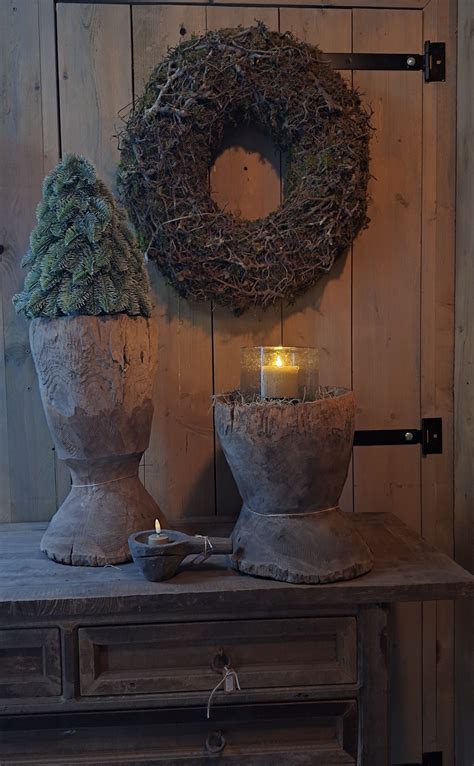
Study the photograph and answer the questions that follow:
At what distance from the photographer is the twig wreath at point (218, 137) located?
47.1 inches

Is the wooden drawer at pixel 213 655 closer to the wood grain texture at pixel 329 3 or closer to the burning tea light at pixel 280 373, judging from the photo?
the burning tea light at pixel 280 373

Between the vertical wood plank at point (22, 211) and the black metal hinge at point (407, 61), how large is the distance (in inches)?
25.5

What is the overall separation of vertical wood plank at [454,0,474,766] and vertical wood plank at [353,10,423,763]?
9 cm

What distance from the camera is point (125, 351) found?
0.99 metres

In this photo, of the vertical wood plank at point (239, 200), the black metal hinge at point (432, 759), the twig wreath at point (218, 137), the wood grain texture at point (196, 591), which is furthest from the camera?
the black metal hinge at point (432, 759)

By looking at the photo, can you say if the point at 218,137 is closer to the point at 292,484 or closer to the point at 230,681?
the point at 292,484

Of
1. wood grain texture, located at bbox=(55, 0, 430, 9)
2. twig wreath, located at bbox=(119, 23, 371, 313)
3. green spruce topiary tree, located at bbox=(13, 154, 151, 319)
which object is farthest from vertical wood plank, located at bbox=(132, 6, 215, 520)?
wood grain texture, located at bbox=(55, 0, 430, 9)

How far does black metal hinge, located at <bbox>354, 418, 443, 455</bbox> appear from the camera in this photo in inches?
54.6

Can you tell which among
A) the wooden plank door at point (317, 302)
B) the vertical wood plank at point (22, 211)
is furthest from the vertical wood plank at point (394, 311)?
the vertical wood plank at point (22, 211)

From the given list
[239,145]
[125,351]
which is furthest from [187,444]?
[239,145]

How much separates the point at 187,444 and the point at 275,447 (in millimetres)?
466

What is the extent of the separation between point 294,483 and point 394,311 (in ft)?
1.98

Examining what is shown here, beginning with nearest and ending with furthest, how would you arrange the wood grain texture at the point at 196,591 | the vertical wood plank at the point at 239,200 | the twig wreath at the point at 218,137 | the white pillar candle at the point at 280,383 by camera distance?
1. the wood grain texture at the point at 196,591
2. the white pillar candle at the point at 280,383
3. the twig wreath at the point at 218,137
4. the vertical wood plank at the point at 239,200

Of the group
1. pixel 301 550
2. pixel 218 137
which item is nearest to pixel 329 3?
pixel 218 137
